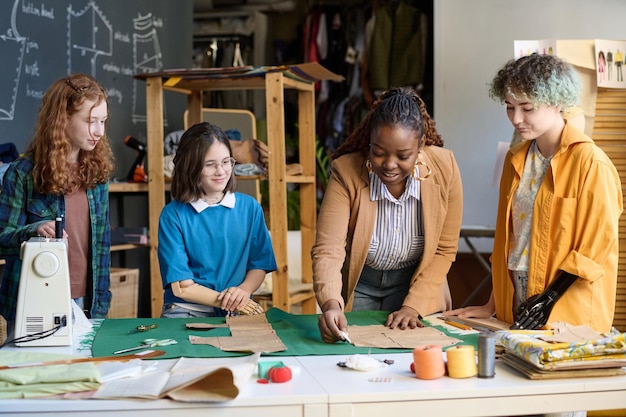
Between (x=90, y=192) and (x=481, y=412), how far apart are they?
1.66 meters

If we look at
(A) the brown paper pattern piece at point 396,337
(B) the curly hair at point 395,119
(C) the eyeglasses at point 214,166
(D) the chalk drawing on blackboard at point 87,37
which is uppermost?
(D) the chalk drawing on blackboard at point 87,37

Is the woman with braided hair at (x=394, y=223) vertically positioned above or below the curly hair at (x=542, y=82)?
below

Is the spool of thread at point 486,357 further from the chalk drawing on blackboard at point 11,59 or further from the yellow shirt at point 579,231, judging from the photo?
the chalk drawing on blackboard at point 11,59

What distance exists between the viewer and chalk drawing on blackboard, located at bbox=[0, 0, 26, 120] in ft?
14.0

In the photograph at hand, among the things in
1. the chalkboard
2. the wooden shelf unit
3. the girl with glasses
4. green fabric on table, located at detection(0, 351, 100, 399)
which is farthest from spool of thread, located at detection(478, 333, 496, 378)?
the chalkboard

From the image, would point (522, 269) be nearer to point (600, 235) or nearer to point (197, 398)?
point (600, 235)

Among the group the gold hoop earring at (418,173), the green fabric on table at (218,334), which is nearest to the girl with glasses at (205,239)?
the green fabric on table at (218,334)

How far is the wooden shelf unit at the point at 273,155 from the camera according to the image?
417 cm

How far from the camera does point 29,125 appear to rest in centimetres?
445

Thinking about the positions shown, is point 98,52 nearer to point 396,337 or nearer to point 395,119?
point 395,119

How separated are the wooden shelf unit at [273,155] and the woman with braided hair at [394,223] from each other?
1.43 meters

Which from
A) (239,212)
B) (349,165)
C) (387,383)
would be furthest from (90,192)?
(387,383)

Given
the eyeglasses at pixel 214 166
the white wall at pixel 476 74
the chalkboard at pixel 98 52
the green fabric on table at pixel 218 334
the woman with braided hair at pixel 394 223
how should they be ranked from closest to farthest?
the green fabric on table at pixel 218 334 < the woman with braided hair at pixel 394 223 < the eyeglasses at pixel 214 166 < the chalkboard at pixel 98 52 < the white wall at pixel 476 74

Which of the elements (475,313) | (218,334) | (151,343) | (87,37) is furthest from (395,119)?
(87,37)
